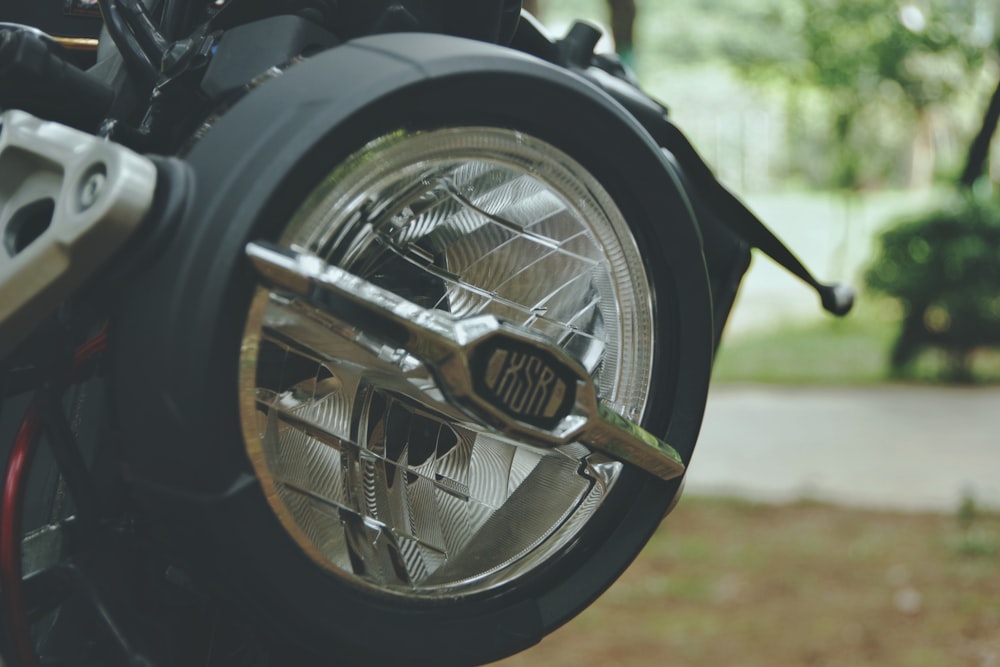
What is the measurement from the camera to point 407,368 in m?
0.73

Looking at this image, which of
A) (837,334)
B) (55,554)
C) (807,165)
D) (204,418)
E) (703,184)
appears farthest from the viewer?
(807,165)

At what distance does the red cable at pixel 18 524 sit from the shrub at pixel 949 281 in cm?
704

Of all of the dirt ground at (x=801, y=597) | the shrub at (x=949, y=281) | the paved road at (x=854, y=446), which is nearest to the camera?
the dirt ground at (x=801, y=597)

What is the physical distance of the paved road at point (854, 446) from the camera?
4727 mm

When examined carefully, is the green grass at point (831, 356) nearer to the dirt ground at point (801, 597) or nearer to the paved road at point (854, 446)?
the paved road at point (854, 446)

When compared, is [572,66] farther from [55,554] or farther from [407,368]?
[55,554]

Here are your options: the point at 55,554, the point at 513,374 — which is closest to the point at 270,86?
the point at 513,374

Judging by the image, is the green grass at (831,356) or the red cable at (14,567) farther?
the green grass at (831,356)

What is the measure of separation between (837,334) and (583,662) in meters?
6.78

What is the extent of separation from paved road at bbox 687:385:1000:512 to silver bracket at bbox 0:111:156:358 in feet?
13.7

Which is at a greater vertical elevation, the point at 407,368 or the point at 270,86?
the point at 270,86

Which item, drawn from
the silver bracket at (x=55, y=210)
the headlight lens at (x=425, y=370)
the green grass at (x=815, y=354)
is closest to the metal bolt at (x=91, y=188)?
the silver bracket at (x=55, y=210)

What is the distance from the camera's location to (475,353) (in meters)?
0.71

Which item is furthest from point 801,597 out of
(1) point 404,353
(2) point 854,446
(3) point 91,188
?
(3) point 91,188
